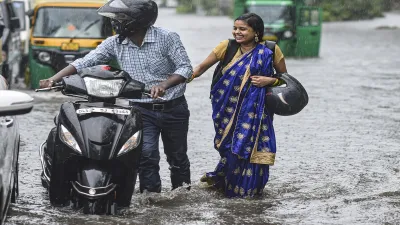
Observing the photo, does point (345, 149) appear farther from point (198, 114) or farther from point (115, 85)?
point (115, 85)

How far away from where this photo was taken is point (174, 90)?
7234 mm

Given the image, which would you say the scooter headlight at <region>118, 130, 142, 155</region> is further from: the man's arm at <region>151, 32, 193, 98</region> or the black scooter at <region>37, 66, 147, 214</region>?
the man's arm at <region>151, 32, 193, 98</region>

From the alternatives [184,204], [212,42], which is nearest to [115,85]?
[184,204]

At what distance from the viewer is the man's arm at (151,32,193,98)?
6.84 metres

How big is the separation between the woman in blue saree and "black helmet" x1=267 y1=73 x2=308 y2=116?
0.19 ft

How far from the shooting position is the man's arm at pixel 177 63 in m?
6.84

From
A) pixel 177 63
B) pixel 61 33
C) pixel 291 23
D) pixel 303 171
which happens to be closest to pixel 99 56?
pixel 177 63

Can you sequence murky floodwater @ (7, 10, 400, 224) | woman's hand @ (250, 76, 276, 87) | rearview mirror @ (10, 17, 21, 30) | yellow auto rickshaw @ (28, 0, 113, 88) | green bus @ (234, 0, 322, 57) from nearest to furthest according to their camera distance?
murky floodwater @ (7, 10, 400, 224)
woman's hand @ (250, 76, 276, 87)
rearview mirror @ (10, 17, 21, 30)
yellow auto rickshaw @ (28, 0, 113, 88)
green bus @ (234, 0, 322, 57)

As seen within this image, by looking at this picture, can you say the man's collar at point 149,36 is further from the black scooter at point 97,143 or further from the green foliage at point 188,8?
the green foliage at point 188,8

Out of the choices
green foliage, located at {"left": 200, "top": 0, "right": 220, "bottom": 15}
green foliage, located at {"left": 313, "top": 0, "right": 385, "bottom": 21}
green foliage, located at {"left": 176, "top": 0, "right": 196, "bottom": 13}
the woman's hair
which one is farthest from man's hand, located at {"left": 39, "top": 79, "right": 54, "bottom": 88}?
green foliage, located at {"left": 176, "top": 0, "right": 196, "bottom": 13}

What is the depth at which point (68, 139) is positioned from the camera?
249 inches

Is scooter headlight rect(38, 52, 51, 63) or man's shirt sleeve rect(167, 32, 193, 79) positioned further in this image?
scooter headlight rect(38, 52, 51, 63)

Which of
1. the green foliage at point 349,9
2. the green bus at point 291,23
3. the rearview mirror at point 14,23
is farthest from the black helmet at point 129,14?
the green foliage at point 349,9

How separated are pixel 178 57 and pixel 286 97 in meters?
0.95
